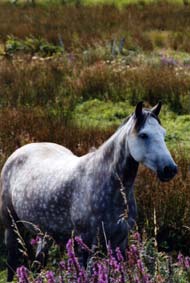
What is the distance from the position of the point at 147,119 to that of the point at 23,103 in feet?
22.1

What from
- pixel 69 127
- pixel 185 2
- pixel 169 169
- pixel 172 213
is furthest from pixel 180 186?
pixel 185 2

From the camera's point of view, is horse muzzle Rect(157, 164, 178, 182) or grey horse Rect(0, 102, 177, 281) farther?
grey horse Rect(0, 102, 177, 281)

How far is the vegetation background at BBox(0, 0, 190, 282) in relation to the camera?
19.6 feet

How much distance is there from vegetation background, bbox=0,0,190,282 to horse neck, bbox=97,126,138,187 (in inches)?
21.9

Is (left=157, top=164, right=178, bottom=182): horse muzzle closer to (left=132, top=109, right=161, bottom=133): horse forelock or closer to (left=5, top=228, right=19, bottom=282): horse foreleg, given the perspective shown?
(left=132, top=109, right=161, bottom=133): horse forelock

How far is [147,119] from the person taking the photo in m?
4.10

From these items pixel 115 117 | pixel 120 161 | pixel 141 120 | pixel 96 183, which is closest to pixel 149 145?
pixel 141 120

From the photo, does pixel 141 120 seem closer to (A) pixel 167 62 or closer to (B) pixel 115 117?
(B) pixel 115 117

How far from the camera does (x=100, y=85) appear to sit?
37.4ft

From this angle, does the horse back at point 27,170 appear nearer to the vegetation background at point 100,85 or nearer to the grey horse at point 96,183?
the grey horse at point 96,183

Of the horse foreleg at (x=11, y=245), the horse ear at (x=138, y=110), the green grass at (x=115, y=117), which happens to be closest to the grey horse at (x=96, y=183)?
the horse ear at (x=138, y=110)

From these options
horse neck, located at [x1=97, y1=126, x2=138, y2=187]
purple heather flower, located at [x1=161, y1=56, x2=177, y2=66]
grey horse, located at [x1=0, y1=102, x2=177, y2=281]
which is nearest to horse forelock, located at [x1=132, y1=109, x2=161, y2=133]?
grey horse, located at [x1=0, y1=102, x2=177, y2=281]

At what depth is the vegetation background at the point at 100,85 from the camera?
5.96m

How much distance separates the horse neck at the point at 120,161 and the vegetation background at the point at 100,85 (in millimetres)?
555
